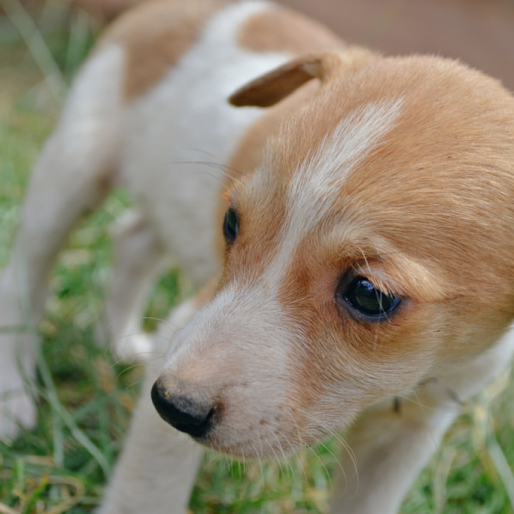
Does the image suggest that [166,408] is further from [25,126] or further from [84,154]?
[25,126]

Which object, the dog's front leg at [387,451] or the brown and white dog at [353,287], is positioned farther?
the dog's front leg at [387,451]

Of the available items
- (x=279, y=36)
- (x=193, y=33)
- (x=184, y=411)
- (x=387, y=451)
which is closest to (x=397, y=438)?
(x=387, y=451)

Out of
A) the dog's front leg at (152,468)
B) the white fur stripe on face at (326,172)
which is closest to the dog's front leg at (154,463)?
the dog's front leg at (152,468)

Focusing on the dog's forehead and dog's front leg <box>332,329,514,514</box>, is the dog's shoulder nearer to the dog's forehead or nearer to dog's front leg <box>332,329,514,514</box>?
the dog's forehead

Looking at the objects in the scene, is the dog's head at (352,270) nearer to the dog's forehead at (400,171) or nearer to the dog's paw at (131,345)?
the dog's forehead at (400,171)

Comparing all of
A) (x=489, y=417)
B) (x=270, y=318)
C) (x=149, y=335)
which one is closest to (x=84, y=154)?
(x=149, y=335)

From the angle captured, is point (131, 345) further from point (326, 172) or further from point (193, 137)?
point (326, 172)

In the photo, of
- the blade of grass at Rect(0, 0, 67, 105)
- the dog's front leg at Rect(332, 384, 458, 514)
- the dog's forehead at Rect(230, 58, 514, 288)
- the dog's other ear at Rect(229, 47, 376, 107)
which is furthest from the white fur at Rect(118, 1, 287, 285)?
the blade of grass at Rect(0, 0, 67, 105)
